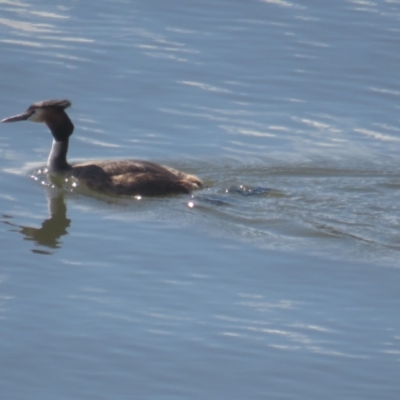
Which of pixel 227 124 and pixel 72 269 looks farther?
pixel 227 124

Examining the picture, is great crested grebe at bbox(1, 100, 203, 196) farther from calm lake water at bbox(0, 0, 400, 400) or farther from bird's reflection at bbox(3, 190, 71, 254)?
bird's reflection at bbox(3, 190, 71, 254)

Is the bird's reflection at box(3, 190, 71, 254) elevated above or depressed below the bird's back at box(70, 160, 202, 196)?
below

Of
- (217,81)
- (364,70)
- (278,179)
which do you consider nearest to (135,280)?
(278,179)

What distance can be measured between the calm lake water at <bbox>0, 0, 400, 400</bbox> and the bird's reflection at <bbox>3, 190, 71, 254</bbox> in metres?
0.03

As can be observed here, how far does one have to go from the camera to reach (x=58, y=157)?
1221 cm

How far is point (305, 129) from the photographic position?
13656 mm

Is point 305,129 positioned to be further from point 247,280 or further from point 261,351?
point 261,351

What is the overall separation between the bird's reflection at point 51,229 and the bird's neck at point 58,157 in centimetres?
80

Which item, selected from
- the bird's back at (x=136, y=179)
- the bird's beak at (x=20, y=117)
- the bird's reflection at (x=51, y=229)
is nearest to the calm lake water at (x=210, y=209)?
the bird's reflection at (x=51, y=229)

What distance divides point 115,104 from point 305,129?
92.8 inches

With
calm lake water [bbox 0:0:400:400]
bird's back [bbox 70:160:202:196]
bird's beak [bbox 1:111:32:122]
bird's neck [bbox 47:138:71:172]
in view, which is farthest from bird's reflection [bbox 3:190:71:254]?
bird's beak [bbox 1:111:32:122]

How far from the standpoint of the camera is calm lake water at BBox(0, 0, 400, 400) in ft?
25.4

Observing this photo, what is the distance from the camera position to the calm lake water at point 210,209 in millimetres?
7738

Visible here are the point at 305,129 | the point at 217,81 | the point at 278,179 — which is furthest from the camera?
the point at 217,81
